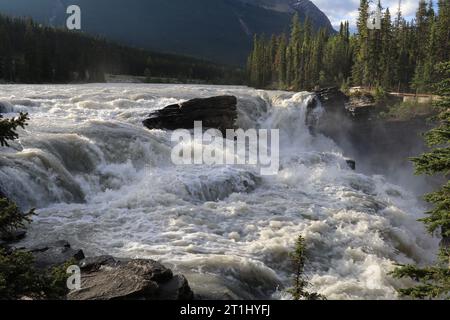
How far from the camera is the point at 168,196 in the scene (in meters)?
20.4

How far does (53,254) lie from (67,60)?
8450 centimetres

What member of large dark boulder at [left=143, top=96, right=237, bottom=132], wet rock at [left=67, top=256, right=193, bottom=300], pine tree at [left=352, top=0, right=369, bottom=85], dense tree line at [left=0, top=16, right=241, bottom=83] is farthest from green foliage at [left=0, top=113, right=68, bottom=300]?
Result: dense tree line at [left=0, top=16, right=241, bottom=83]

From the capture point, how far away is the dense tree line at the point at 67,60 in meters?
76.9

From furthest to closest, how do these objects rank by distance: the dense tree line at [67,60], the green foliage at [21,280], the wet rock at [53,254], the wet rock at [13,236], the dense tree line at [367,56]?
the dense tree line at [67,60]
the dense tree line at [367,56]
the wet rock at [13,236]
the wet rock at [53,254]
the green foliage at [21,280]

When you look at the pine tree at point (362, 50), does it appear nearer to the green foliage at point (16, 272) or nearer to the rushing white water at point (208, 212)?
the rushing white water at point (208, 212)

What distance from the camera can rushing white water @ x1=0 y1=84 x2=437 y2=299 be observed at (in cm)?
1427

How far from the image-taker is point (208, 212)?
19.4 metres

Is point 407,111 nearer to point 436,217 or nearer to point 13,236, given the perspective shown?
point 436,217

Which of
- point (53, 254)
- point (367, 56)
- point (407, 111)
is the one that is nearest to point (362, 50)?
point (367, 56)

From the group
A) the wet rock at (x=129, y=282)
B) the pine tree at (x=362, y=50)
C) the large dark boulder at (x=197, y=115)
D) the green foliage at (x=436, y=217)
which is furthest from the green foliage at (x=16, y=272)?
the pine tree at (x=362, y=50)

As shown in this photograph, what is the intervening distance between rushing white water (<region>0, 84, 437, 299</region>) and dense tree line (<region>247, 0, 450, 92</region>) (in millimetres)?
26449

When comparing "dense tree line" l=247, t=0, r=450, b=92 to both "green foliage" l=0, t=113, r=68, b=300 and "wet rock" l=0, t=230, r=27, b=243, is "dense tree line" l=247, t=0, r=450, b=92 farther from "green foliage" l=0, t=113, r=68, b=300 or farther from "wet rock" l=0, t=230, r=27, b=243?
"green foliage" l=0, t=113, r=68, b=300

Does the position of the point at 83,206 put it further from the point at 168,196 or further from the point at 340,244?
the point at 340,244

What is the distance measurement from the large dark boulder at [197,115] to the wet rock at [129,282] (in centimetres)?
2094
